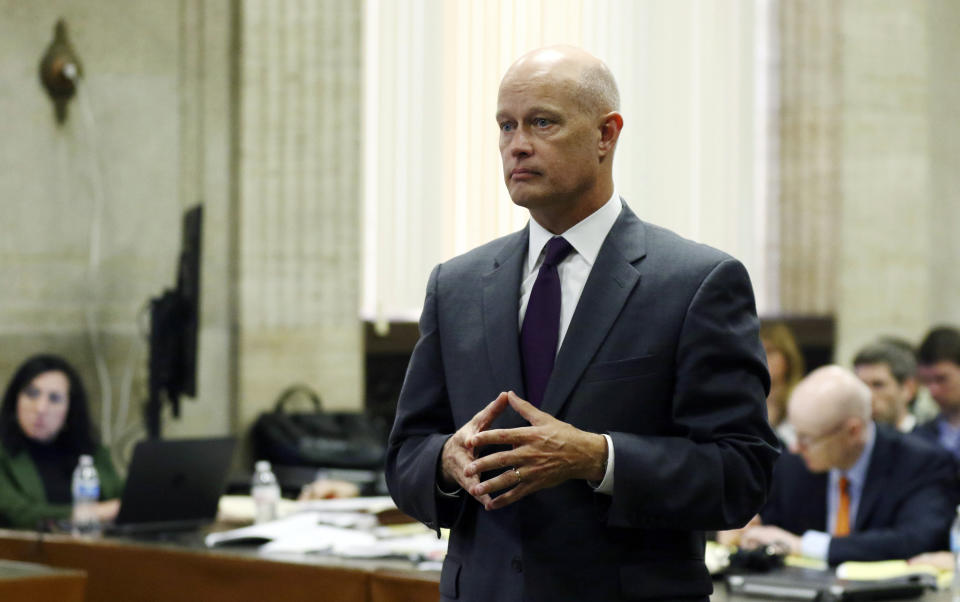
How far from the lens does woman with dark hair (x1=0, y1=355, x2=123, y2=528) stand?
5.71 metres

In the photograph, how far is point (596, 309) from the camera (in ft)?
7.20

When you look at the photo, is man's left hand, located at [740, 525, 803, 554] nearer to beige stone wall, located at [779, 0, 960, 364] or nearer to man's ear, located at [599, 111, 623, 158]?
man's ear, located at [599, 111, 623, 158]

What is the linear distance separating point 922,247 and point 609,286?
871 cm

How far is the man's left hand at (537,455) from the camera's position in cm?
203

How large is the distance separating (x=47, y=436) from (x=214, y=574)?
2.13 metres

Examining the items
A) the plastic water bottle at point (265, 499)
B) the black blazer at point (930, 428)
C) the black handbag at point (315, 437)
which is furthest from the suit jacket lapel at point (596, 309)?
the black handbag at point (315, 437)

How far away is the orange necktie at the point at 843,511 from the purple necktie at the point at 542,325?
279cm

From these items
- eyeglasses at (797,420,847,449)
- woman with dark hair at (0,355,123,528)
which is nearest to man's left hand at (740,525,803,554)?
eyeglasses at (797,420,847,449)

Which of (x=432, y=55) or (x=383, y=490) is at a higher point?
(x=432, y=55)

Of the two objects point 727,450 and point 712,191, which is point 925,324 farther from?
point 727,450

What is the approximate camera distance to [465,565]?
2.26m

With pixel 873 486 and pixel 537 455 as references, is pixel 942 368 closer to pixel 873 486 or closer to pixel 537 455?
pixel 873 486

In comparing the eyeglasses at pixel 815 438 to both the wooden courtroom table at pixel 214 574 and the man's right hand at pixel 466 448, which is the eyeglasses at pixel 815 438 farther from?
the man's right hand at pixel 466 448

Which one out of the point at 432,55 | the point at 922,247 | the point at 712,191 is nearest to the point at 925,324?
the point at 922,247
